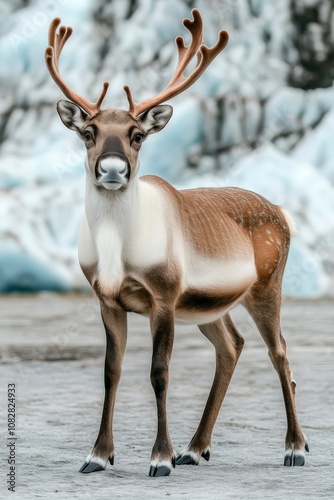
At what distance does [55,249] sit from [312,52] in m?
10.4

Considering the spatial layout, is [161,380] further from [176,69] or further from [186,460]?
[176,69]

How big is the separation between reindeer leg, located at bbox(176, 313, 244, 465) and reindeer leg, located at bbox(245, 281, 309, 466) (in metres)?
0.30

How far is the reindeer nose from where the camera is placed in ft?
16.8

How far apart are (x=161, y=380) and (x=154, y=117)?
1426mm

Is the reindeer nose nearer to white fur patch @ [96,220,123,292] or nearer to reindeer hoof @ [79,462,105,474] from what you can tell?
white fur patch @ [96,220,123,292]

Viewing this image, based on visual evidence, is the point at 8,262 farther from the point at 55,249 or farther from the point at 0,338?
the point at 0,338

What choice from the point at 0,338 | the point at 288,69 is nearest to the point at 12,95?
the point at 288,69

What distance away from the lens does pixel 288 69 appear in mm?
30172

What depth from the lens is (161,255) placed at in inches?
213

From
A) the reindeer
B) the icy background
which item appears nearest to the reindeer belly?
the reindeer

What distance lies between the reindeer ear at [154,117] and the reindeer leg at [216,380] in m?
1.41

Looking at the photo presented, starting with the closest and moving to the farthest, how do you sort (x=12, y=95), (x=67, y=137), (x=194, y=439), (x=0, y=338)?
(x=194, y=439) → (x=0, y=338) → (x=67, y=137) → (x=12, y=95)

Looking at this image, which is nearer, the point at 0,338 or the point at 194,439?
the point at 194,439

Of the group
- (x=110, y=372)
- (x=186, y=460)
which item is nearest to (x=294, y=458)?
(x=186, y=460)
